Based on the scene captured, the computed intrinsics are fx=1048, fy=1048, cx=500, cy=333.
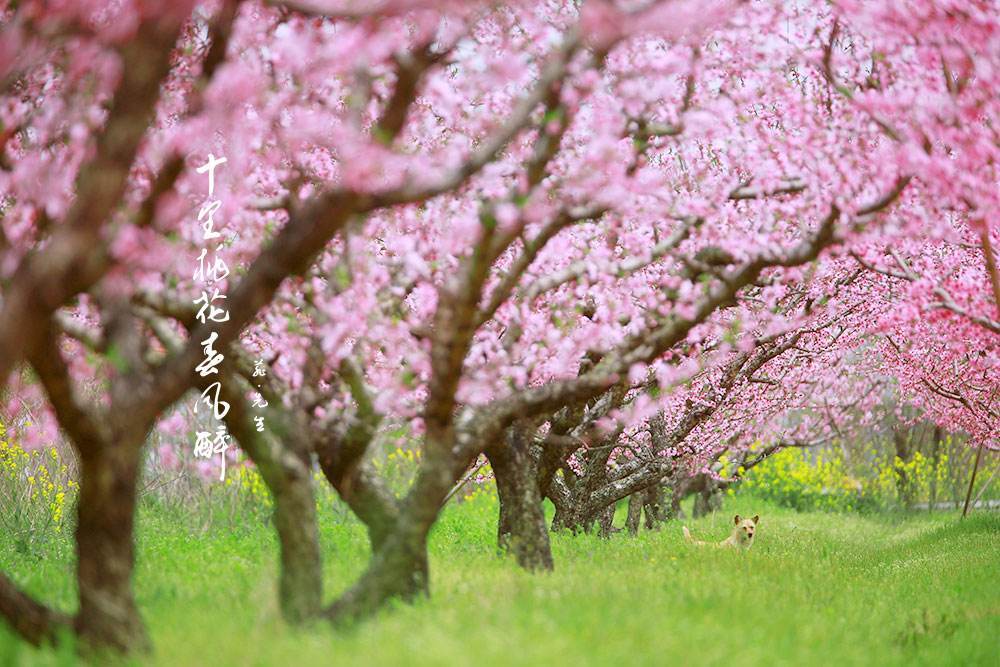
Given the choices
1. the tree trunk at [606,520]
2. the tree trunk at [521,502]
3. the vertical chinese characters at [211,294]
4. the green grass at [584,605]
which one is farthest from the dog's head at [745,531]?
the vertical chinese characters at [211,294]

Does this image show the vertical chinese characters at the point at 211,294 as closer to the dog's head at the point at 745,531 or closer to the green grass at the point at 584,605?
the green grass at the point at 584,605

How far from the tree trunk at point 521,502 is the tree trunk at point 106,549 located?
18.7ft

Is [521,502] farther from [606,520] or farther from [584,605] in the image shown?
[606,520]

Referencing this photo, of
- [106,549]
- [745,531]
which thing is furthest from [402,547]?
[745,531]

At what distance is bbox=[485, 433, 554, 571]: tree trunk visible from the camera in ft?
39.0

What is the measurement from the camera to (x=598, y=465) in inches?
684

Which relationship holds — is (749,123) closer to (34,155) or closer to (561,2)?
(561,2)

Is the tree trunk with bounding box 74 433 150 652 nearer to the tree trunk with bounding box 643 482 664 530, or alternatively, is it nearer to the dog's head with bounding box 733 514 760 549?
the dog's head with bounding box 733 514 760 549

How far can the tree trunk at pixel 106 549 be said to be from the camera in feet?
21.8

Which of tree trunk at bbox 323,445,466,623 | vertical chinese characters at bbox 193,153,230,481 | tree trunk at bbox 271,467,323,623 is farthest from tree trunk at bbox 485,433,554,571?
tree trunk at bbox 271,467,323,623

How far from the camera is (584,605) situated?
27.4 ft

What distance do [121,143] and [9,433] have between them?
39.2 ft

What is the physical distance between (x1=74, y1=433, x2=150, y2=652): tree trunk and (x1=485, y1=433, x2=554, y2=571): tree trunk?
18.7ft

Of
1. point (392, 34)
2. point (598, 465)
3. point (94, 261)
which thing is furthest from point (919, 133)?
point (598, 465)
